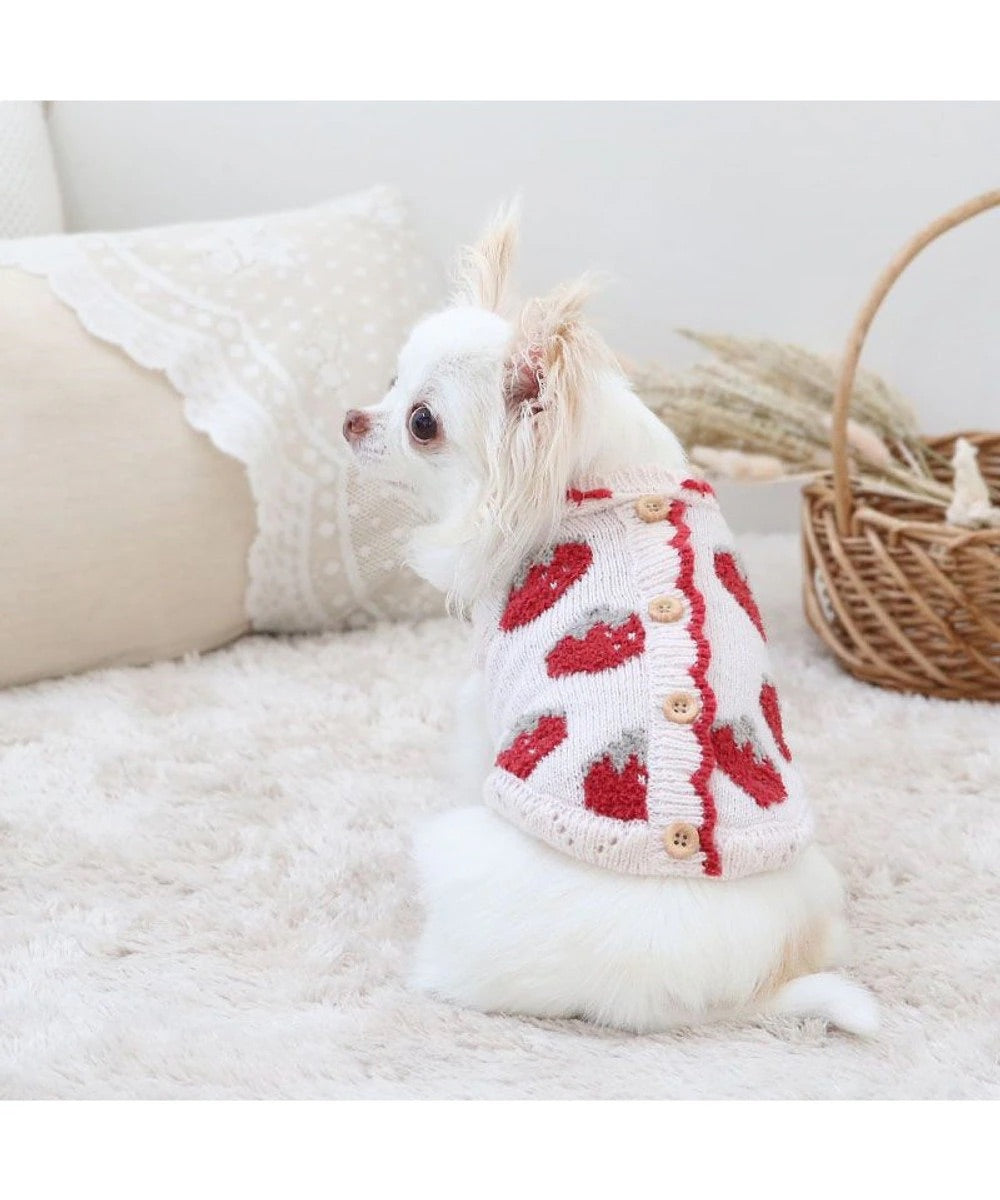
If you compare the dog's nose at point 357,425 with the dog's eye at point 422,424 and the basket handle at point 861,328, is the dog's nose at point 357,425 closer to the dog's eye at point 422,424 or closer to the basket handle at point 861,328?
the dog's eye at point 422,424

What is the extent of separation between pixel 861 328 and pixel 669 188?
2.32 ft

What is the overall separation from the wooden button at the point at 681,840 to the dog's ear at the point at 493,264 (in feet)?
1.65

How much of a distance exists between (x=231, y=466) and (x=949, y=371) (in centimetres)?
126

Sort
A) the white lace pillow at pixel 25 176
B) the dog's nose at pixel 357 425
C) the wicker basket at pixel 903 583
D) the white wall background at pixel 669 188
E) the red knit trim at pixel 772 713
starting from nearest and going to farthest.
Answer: the red knit trim at pixel 772 713
the dog's nose at pixel 357 425
the wicker basket at pixel 903 583
the white lace pillow at pixel 25 176
the white wall background at pixel 669 188

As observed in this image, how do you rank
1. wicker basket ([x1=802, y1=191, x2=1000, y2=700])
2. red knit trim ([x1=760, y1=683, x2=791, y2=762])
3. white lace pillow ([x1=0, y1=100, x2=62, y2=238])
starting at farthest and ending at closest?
white lace pillow ([x1=0, y1=100, x2=62, y2=238]) < wicker basket ([x1=802, y1=191, x2=1000, y2=700]) < red knit trim ([x1=760, y1=683, x2=791, y2=762])

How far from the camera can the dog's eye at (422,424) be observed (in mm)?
1067

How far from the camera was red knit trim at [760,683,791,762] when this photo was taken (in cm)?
98

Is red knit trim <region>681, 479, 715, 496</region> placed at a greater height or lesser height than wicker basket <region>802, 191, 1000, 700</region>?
greater

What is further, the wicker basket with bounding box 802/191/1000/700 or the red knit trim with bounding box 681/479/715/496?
the wicker basket with bounding box 802/191/1000/700

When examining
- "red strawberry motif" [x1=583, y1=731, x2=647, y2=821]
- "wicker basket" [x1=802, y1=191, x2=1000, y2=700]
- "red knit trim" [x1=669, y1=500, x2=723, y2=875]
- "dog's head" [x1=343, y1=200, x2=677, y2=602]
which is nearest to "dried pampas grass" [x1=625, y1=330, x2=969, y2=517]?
"wicker basket" [x1=802, y1=191, x2=1000, y2=700]

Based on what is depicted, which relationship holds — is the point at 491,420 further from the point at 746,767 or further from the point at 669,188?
the point at 669,188

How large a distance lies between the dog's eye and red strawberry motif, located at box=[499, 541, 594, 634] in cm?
14

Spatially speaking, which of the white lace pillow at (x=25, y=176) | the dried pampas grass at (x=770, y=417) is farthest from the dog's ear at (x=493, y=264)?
the white lace pillow at (x=25, y=176)

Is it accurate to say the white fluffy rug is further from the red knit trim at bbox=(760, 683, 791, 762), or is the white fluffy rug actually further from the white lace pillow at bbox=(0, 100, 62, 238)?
the white lace pillow at bbox=(0, 100, 62, 238)
